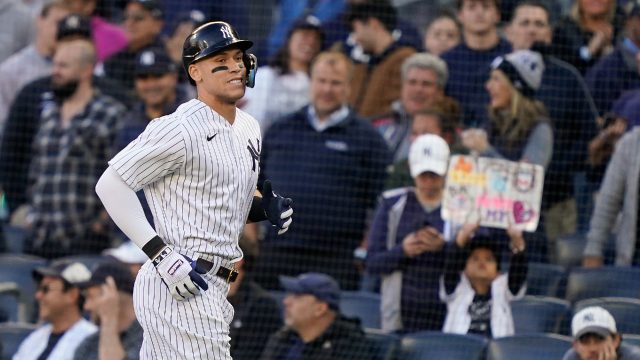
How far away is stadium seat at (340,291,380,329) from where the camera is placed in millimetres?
8586

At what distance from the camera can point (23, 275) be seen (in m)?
9.23

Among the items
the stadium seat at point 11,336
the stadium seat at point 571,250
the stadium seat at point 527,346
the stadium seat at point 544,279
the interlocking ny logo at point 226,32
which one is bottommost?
the stadium seat at point 11,336

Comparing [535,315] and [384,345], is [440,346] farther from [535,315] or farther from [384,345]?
[535,315]

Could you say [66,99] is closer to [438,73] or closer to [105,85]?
[105,85]

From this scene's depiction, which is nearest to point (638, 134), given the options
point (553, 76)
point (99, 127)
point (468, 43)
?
point (553, 76)

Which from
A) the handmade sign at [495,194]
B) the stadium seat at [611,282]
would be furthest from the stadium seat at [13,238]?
the stadium seat at [611,282]

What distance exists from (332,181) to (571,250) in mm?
1563

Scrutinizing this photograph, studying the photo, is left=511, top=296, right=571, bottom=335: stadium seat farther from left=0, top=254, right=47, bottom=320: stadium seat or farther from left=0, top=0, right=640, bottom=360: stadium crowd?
left=0, top=254, right=47, bottom=320: stadium seat

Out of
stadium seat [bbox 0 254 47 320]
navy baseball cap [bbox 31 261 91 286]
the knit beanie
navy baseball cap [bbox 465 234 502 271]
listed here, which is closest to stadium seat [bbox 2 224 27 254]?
stadium seat [bbox 0 254 47 320]

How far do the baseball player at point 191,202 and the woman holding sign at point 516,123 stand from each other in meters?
3.81

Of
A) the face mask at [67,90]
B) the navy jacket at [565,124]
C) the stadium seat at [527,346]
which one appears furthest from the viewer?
the face mask at [67,90]

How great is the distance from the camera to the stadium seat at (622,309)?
8.00 meters

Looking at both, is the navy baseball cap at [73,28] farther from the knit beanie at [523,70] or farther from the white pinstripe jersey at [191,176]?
the white pinstripe jersey at [191,176]

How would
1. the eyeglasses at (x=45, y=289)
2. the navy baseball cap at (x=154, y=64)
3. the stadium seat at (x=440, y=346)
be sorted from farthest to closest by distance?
the navy baseball cap at (x=154, y=64) < the eyeglasses at (x=45, y=289) < the stadium seat at (x=440, y=346)
